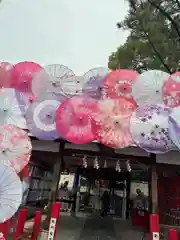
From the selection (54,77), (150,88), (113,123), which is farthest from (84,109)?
(150,88)

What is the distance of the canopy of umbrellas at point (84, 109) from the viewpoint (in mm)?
4469

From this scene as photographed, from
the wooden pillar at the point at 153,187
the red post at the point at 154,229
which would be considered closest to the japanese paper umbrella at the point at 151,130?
the wooden pillar at the point at 153,187

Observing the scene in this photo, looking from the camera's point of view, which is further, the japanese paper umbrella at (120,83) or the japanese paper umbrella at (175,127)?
the japanese paper umbrella at (120,83)

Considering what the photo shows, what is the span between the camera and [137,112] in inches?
187

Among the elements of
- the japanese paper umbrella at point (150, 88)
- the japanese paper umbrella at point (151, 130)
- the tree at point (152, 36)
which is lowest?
the japanese paper umbrella at point (151, 130)

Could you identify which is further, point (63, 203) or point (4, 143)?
point (63, 203)

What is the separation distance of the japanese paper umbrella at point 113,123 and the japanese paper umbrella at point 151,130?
174 millimetres

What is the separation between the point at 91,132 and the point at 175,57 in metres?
5.81

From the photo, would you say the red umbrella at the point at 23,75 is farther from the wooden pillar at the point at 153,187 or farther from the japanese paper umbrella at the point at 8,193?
the wooden pillar at the point at 153,187

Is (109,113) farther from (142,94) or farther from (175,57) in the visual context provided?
(175,57)

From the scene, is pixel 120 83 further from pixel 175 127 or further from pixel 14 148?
pixel 14 148

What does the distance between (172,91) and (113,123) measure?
5.66 ft

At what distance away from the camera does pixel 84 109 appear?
4.95 metres

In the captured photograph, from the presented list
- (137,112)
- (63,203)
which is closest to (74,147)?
(137,112)
